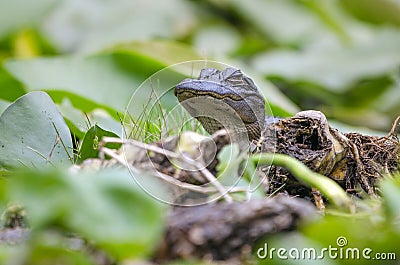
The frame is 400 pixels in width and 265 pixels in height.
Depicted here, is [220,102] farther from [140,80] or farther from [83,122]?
[140,80]

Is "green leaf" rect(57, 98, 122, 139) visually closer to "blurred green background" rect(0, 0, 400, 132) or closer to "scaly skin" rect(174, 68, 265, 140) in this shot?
"scaly skin" rect(174, 68, 265, 140)

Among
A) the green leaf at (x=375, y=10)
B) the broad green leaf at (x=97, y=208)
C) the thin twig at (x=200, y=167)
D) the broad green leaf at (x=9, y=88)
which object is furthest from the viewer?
the green leaf at (x=375, y=10)

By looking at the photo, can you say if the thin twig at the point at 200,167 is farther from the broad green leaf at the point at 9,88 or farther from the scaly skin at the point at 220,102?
the broad green leaf at the point at 9,88

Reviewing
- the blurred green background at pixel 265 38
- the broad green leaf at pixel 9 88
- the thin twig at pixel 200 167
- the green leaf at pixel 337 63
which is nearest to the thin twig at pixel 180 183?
the thin twig at pixel 200 167

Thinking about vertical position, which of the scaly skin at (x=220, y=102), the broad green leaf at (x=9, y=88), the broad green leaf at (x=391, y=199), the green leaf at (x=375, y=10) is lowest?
the broad green leaf at (x=391, y=199)

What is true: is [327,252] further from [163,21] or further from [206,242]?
[163,21]

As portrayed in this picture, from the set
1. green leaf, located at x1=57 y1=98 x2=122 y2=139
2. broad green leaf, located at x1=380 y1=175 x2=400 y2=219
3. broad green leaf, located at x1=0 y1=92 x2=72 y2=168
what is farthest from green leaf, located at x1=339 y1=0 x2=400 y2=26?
broad green leaf, located at x1=380 y1=175 x2=400 y2=219

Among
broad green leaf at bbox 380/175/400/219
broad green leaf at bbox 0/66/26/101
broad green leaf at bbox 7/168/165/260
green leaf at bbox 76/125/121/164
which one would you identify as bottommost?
broad green leaf at bbox 7/168/165/260

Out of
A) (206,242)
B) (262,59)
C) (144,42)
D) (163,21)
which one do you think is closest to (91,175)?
(206,242)
